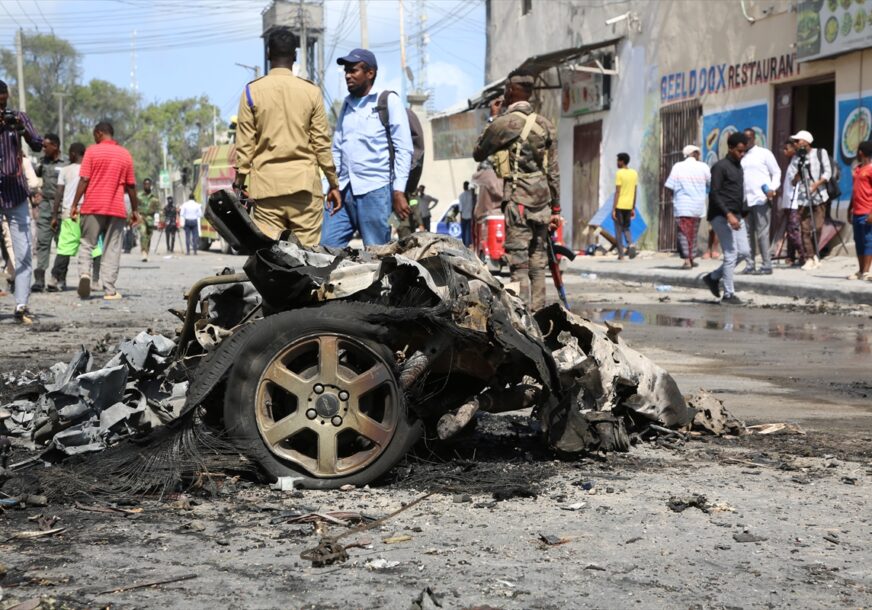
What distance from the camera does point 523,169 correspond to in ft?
33.5

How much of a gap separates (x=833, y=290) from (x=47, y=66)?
342 ft

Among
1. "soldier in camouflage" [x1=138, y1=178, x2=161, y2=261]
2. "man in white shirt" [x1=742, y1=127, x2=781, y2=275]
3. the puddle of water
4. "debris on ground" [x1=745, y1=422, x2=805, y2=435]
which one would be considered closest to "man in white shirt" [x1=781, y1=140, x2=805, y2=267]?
"man in white shirt" [x1=742, y1=127, x2=781, y2=275]

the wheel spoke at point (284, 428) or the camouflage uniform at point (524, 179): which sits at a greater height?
the camouflage uniform at point (524, 179)

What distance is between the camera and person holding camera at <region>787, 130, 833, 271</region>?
19.0 meters

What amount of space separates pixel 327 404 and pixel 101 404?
114cm

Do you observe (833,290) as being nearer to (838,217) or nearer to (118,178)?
(838,217)

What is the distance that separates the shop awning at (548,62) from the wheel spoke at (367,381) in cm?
2502

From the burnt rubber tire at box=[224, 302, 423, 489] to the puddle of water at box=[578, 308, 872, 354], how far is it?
6390 mm

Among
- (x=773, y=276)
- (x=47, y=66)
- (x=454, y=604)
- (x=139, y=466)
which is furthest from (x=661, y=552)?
(x=47, y=66)

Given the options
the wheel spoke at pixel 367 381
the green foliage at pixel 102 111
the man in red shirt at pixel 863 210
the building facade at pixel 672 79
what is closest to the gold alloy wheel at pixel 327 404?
the wheel spoke at pixel 367 381

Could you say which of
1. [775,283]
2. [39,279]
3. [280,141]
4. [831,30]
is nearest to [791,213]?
[831,30]

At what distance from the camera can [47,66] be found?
109m

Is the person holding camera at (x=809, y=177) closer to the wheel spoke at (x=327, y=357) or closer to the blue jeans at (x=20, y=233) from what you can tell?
the blue jeans at (x=20, y=233)

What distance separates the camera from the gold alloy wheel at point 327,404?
171 inches
